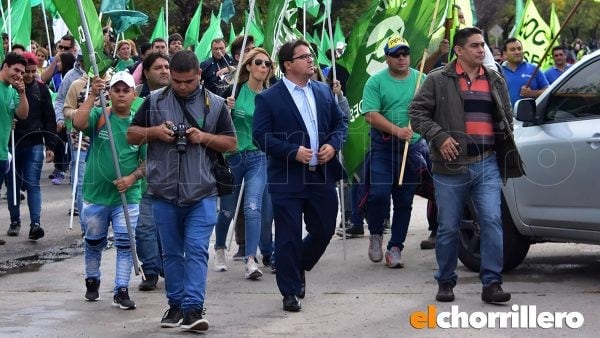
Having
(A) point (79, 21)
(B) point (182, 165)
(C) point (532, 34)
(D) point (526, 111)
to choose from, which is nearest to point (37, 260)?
(A) point (79, 21)

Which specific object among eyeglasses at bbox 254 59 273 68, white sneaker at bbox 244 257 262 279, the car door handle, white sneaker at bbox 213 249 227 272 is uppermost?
eyeglasses at bbox 254 59 273 68

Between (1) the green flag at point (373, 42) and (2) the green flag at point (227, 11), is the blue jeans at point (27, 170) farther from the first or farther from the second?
(2) the green flag at point (227, 11)

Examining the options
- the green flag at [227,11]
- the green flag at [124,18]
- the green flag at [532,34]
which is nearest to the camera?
the green flag at [124,18]

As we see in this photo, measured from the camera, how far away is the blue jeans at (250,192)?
11.0m

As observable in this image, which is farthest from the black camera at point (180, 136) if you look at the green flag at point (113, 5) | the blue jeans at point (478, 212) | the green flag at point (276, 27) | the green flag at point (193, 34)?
the green flag at point (193, 34)

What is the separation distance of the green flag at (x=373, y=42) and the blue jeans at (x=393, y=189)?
0.84m

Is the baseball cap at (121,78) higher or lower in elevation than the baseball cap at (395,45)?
lower

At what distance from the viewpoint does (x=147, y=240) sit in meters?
10.4

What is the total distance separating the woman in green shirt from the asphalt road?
0.35m

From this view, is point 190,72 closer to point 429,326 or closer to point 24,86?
point 429,326

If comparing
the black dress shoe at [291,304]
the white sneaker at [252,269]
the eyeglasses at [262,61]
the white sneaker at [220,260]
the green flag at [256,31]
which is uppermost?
the eyeglasses at [262,61]

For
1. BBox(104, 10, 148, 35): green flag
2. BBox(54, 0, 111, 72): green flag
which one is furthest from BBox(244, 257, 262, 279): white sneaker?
BBox(104, 10, 148, 35): green flag

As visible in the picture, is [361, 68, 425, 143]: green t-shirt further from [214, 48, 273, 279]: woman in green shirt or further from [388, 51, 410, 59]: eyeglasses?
[214, 48, 273, 279]: woman in green shirt

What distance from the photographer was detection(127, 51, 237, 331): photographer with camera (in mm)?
8477
